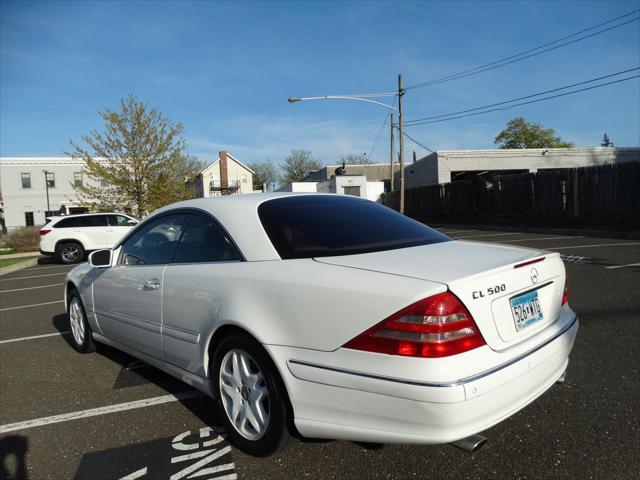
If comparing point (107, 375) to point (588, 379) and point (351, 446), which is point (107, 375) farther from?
point (588, 379)

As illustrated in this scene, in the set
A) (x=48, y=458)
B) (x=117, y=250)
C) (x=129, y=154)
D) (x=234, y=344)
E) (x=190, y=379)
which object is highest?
(x=129, y=154)

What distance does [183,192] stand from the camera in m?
24.8

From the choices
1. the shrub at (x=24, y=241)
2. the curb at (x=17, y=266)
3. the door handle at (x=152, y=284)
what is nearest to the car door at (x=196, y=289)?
Answer: the door handle at (x=152, y=284)

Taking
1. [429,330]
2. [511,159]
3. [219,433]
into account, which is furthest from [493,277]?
[511,159]

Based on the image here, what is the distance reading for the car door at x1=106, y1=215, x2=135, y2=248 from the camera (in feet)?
53.3

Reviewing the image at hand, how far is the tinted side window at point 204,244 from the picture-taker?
114 inches

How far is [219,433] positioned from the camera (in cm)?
296

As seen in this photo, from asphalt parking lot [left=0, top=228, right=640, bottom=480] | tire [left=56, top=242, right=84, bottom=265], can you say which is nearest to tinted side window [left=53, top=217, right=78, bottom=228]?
tire [left=56, top=242, right=84, bottom=265]

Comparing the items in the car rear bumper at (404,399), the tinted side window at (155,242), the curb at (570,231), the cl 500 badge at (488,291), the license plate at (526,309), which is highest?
the tinted side window at (155,242)

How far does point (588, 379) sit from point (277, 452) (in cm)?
242

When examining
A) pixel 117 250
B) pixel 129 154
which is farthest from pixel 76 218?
pixel 117 250

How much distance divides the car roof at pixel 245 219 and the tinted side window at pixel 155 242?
0.68ft

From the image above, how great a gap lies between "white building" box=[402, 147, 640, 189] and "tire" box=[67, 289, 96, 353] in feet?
101

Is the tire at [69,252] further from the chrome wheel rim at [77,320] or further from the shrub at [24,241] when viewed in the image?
the chrome wheel rim at [77,320]
